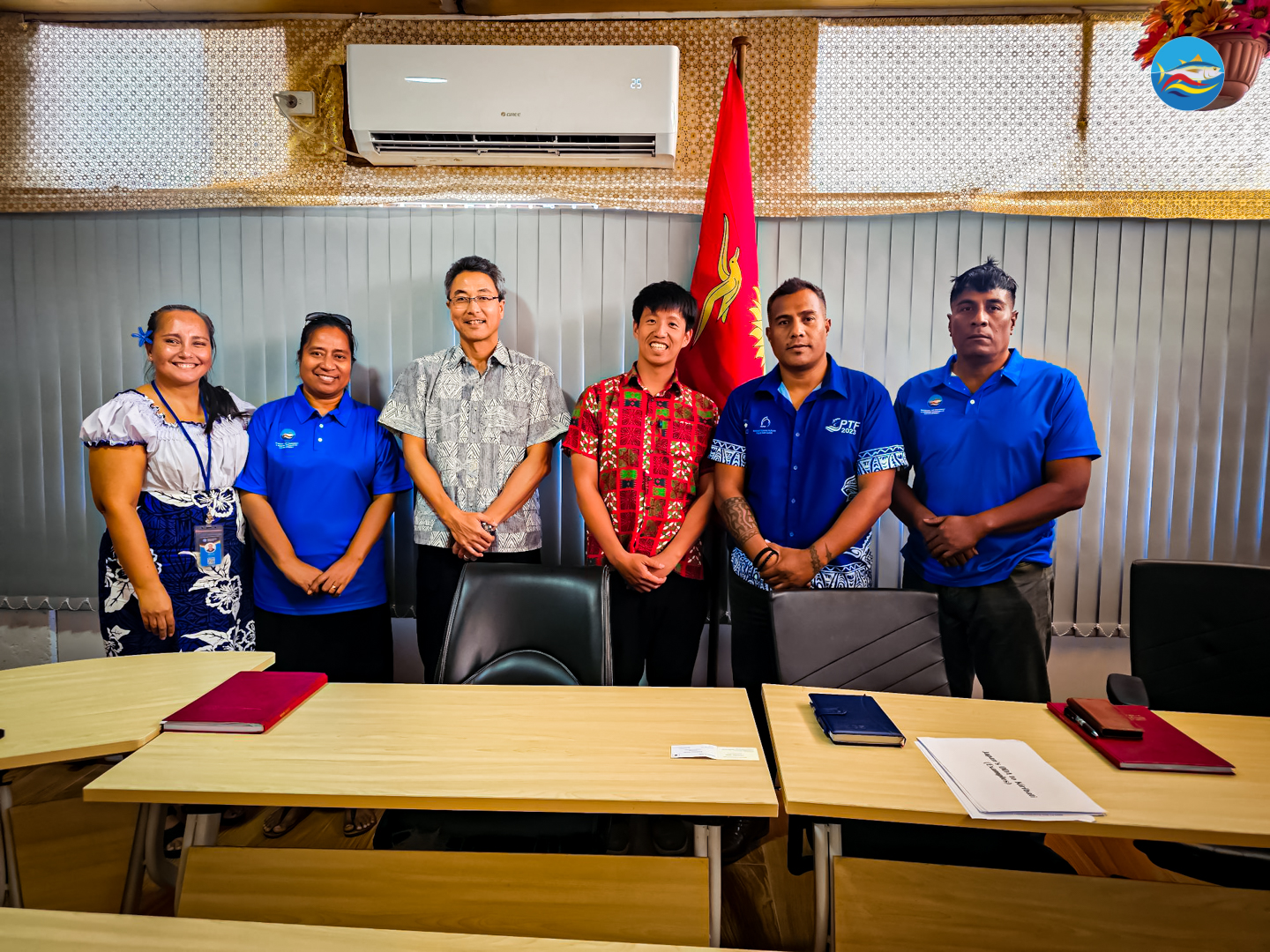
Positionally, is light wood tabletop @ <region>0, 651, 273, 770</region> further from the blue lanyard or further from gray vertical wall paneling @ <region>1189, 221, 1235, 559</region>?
gray vertical wall paneling @ <region>1189, 221, 1235, 559</region>

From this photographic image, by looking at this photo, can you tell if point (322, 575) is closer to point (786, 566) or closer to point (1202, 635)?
point (786, 566)

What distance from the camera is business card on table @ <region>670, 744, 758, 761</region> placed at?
128cm

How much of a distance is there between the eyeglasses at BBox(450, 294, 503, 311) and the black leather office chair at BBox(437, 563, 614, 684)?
1.13 m

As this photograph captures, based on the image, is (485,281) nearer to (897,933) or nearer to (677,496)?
(677,496)

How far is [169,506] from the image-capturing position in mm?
2326

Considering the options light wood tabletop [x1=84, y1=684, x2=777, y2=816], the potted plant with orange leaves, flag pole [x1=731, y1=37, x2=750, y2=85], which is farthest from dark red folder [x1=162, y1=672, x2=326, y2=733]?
the potted plant with orange leaves

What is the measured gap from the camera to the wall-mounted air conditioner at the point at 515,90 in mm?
2668

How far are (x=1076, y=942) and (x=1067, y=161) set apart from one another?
2893 mm

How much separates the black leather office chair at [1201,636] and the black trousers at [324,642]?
240cm

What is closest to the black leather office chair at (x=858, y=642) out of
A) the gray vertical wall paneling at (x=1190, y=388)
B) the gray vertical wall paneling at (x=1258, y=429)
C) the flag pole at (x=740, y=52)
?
the gray vertical wall paneling at (x=1190, y=388)

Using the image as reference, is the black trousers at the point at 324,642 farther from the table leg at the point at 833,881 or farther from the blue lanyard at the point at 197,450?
the table leg at the point at 833,881

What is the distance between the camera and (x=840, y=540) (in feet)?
7.11

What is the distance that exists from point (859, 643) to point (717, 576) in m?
1.13

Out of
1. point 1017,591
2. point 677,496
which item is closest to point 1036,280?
point 1017,591
